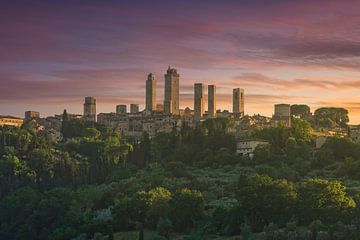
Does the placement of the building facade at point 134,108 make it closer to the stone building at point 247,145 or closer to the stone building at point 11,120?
the stone building at point 11,120

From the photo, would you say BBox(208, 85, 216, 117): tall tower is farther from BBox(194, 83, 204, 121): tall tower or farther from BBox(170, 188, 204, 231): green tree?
BBox(170, 188, 204, 231): green tree

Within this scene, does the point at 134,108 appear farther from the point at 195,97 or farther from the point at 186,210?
the point at 186,210

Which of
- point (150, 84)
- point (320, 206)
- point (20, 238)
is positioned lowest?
point (20, 238)

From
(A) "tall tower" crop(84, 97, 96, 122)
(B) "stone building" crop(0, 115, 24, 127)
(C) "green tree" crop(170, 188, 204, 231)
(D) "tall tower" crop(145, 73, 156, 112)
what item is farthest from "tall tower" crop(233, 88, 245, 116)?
(C) "green tree" crop(170, 188, 204, 231)

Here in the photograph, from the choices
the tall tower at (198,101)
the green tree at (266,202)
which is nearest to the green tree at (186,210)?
the green tree at (266,202)

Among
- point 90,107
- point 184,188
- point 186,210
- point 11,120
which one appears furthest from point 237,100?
point 186,210

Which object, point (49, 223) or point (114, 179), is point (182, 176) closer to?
point (114, 179)

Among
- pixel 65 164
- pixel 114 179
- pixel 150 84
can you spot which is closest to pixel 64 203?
pixel 114 179
